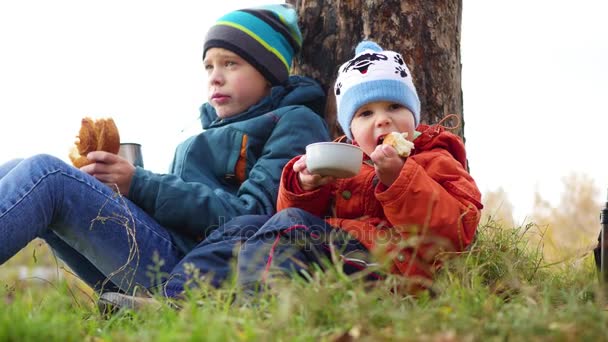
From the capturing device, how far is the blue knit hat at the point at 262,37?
400 centimetres

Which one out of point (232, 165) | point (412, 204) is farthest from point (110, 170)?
point (412, 204)

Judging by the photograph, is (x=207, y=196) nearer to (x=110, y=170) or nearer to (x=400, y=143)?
(x=110, y=170)

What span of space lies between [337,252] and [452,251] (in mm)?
511

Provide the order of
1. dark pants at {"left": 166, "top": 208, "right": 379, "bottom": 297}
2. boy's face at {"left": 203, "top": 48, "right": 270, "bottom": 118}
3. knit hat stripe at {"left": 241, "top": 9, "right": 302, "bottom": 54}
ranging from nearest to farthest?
dark pants at {"left": 166, "top": 208, "right": 379, "bottom": 297}
boy's face at {"left": 203, "top": 48, "right": 270, "bottom": 118}
knit hat stripe at {"left": 241, "top": 9, "right": 302, "bottom": 54}

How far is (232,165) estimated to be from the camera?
151 inches

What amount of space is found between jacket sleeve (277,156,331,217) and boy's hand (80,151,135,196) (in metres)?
0.79

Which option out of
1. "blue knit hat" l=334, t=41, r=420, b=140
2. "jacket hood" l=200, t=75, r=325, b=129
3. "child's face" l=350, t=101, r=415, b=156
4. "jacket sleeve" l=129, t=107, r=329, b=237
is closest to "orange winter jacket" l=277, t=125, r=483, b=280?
"child's face" l=350, t=101, r=415, b=156

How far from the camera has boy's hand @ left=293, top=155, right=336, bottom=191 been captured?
312 centimetres

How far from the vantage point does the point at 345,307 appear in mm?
2189

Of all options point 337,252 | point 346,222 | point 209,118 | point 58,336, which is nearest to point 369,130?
point 346,222

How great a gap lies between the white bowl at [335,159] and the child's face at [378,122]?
38cm

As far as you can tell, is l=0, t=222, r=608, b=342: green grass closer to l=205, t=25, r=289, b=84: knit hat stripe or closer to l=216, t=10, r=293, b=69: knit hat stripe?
l=205, t=25, r=289, b=84: knit hat stripe

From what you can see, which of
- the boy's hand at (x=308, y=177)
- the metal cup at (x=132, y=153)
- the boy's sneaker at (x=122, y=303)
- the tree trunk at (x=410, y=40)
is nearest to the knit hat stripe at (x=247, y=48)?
the tree trunk at (x=410, y=40)

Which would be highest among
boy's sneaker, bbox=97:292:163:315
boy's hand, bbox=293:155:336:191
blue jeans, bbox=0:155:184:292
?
boy's hand, bbox=293:155:336:191
